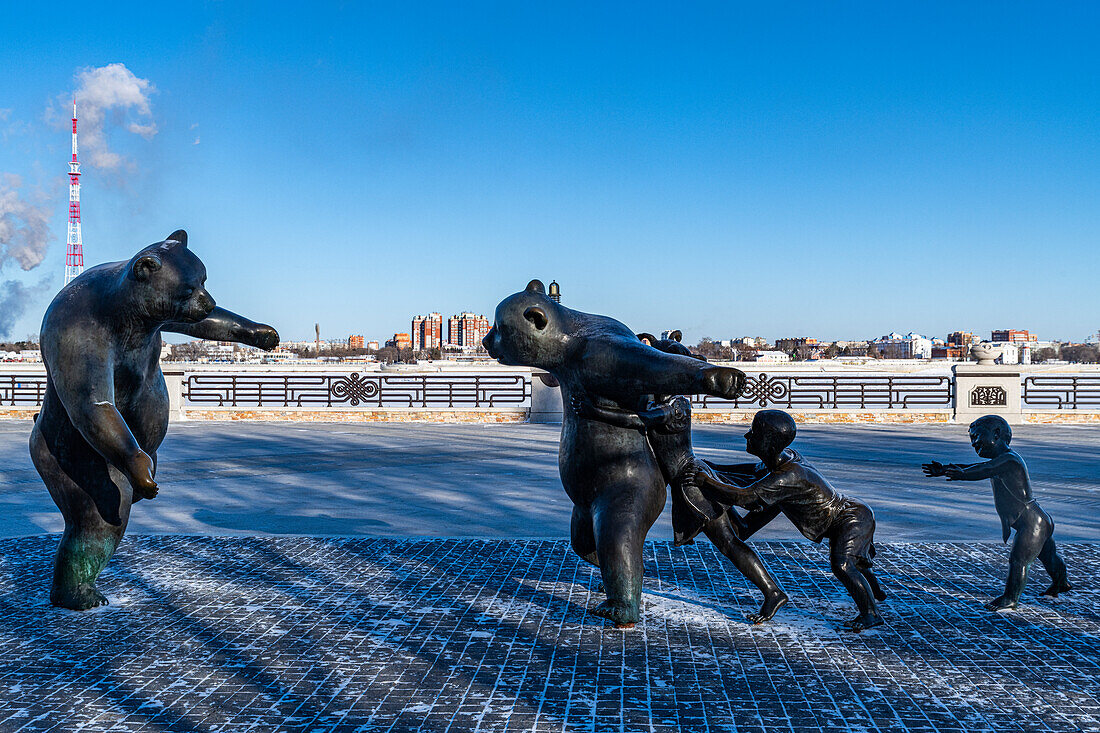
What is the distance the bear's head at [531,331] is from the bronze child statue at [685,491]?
29cm

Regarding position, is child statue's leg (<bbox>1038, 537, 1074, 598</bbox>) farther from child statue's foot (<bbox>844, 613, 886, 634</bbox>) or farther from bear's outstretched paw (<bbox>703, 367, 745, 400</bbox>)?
bear's outstretched paw (<bbox>703, 367, 745, 400</bbox>)

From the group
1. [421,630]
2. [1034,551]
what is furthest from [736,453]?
[421,630]

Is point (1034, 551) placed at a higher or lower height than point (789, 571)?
higher

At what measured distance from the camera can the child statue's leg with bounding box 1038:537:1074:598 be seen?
4.91m

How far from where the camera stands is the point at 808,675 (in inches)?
149

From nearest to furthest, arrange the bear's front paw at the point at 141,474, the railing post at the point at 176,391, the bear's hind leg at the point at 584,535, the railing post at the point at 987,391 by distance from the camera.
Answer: the bear's front paw at the point at 141,474 → the bear's hind leg at the point at 584,535 → the railing post at the point at 987,391 → the railing post at the point at 176,391

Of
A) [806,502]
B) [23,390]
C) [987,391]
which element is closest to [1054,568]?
[806,502]

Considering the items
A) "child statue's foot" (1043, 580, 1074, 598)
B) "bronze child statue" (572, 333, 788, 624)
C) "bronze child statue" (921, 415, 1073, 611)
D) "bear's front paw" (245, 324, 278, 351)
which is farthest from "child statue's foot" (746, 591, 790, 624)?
"bear's front paw" (245, 324, 278, 351)

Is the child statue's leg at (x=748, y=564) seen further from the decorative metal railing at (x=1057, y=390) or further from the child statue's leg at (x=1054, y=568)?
the decorative metal railing at (x=1057, y=390)

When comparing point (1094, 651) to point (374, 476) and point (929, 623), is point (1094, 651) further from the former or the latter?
point (374, 476)

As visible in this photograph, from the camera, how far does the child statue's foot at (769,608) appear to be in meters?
4.56

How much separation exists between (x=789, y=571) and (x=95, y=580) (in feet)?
14.0

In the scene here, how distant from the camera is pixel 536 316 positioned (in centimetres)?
443

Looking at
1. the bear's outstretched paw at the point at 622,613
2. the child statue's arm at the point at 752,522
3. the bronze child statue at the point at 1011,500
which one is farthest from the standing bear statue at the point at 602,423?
the bronze child statue at the point at 1011,500
